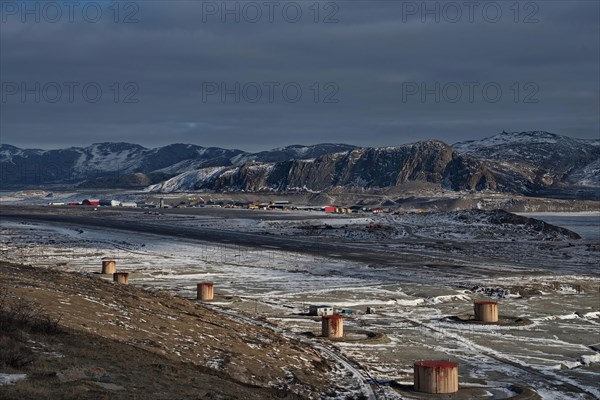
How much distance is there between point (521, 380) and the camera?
28125mm

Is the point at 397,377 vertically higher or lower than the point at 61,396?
lower

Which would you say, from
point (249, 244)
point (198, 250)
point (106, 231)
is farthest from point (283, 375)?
point (106, 231)

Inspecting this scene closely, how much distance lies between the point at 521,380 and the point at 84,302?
51.1 feet

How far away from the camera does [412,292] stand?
2023 inches

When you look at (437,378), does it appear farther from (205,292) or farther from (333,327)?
(205,292)

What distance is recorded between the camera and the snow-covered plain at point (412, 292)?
3052 centimetres

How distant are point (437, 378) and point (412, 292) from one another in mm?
26264

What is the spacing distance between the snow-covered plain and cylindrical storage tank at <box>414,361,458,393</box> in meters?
0.73

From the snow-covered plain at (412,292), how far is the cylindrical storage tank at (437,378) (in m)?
0.73

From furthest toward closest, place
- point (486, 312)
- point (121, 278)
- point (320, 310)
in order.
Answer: point (121, 278)
point (320, 310)
point (486, 312)

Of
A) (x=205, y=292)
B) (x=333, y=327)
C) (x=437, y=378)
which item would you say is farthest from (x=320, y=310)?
(x=437, y=378)

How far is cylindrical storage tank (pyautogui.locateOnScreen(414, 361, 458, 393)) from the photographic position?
82.9 ft

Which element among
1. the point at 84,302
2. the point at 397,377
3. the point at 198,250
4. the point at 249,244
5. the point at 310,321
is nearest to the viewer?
the point at 397,377

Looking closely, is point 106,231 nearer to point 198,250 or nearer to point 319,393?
point 198,250
